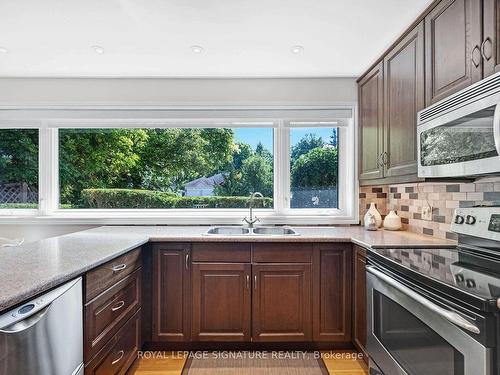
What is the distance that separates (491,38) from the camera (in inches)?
52.9

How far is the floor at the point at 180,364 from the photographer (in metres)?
2.11

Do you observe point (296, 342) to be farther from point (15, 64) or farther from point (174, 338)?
point (15, 64)

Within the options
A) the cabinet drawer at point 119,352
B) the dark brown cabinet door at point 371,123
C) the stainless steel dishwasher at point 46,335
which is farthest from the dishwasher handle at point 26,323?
the dark brown cabinet door at point 371,123

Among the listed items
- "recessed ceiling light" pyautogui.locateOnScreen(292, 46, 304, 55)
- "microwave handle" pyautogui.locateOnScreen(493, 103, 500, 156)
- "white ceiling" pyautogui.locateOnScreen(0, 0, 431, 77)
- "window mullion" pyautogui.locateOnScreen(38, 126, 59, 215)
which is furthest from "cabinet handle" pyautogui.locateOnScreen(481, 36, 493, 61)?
"window mullion" pyautogui.locateOnScreen(38, 126, 59, 215)

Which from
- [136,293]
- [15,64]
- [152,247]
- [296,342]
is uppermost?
[15,64]

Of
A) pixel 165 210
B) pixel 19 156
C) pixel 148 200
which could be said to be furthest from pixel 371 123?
pixel 19 156

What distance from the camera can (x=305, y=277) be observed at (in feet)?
7.50

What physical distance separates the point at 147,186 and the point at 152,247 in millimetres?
904

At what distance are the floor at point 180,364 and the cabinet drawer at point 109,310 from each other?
43cm

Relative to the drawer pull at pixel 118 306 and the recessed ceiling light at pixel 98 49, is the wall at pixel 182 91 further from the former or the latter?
the drawer pull at pixel 118 306

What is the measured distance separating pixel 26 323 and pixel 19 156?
249cm

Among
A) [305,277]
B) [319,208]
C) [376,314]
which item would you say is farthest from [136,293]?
[319,208]

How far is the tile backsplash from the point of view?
1.81 m

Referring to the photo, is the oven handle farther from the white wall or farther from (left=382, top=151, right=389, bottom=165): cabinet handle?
the white wall
